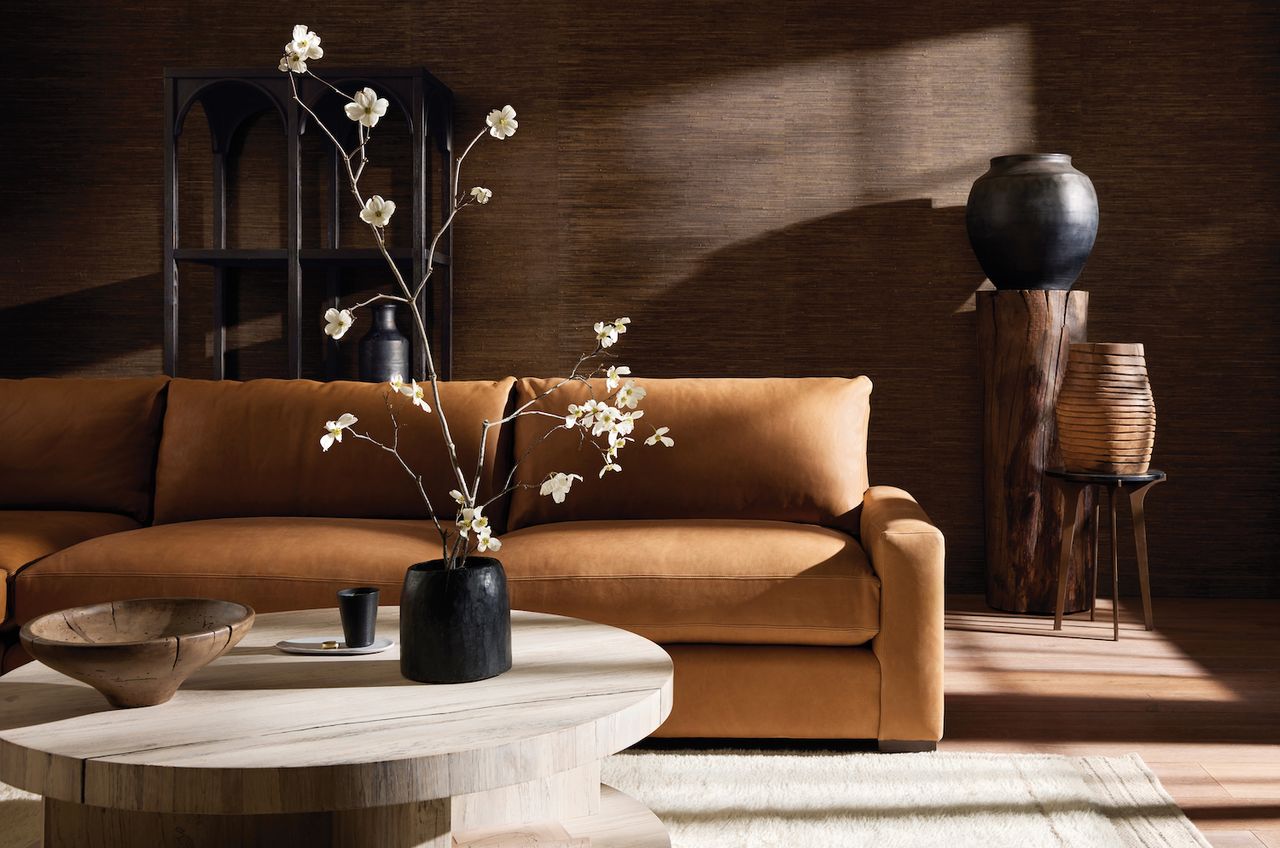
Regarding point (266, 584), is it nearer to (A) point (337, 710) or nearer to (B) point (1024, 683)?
(A) point (337, 710)

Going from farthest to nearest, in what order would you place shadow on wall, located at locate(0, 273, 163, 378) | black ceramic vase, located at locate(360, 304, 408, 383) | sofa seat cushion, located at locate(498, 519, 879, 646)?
shadow on wall, located at locate(0, 273, 163, 378) → black ceramic vase, located at locate(360, 304, 408, 383) → sofa seat cushion, located at locate(498, 519, 879, 646)

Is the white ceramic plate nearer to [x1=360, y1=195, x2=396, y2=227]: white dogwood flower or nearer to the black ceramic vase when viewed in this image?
[x1=360, y1=195, x2=396, y2=227]: white dogwood flower

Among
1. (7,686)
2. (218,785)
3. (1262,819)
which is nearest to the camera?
(218,785)

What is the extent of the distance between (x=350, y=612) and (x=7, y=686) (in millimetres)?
469

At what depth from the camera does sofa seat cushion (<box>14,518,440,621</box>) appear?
2.51 meters

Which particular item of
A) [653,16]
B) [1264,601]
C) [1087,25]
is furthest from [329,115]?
[1264,601]

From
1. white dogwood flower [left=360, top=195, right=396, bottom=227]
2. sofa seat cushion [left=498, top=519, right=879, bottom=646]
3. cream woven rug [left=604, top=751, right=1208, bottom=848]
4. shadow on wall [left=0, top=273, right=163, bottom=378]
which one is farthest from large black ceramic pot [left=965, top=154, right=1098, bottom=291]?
shadow on wall [left=0, top=273, right=163, bottom=378]

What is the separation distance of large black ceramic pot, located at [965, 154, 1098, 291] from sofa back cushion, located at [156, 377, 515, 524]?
186 cm

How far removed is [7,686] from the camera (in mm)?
1552

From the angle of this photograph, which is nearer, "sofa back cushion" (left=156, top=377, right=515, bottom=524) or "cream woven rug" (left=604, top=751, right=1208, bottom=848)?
"cream woven rug" (left=604, top=751, right=1208, bottom=848)

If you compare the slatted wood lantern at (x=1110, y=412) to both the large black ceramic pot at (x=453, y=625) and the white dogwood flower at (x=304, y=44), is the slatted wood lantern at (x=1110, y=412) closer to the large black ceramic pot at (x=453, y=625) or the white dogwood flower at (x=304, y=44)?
the large black ceramic pot at (x=453, y=625)

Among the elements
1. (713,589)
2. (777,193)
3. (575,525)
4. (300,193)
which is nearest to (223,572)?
(575,525)

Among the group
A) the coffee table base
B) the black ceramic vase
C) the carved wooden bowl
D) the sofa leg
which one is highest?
the black ceramic vase

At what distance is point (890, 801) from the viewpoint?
7.16ft
